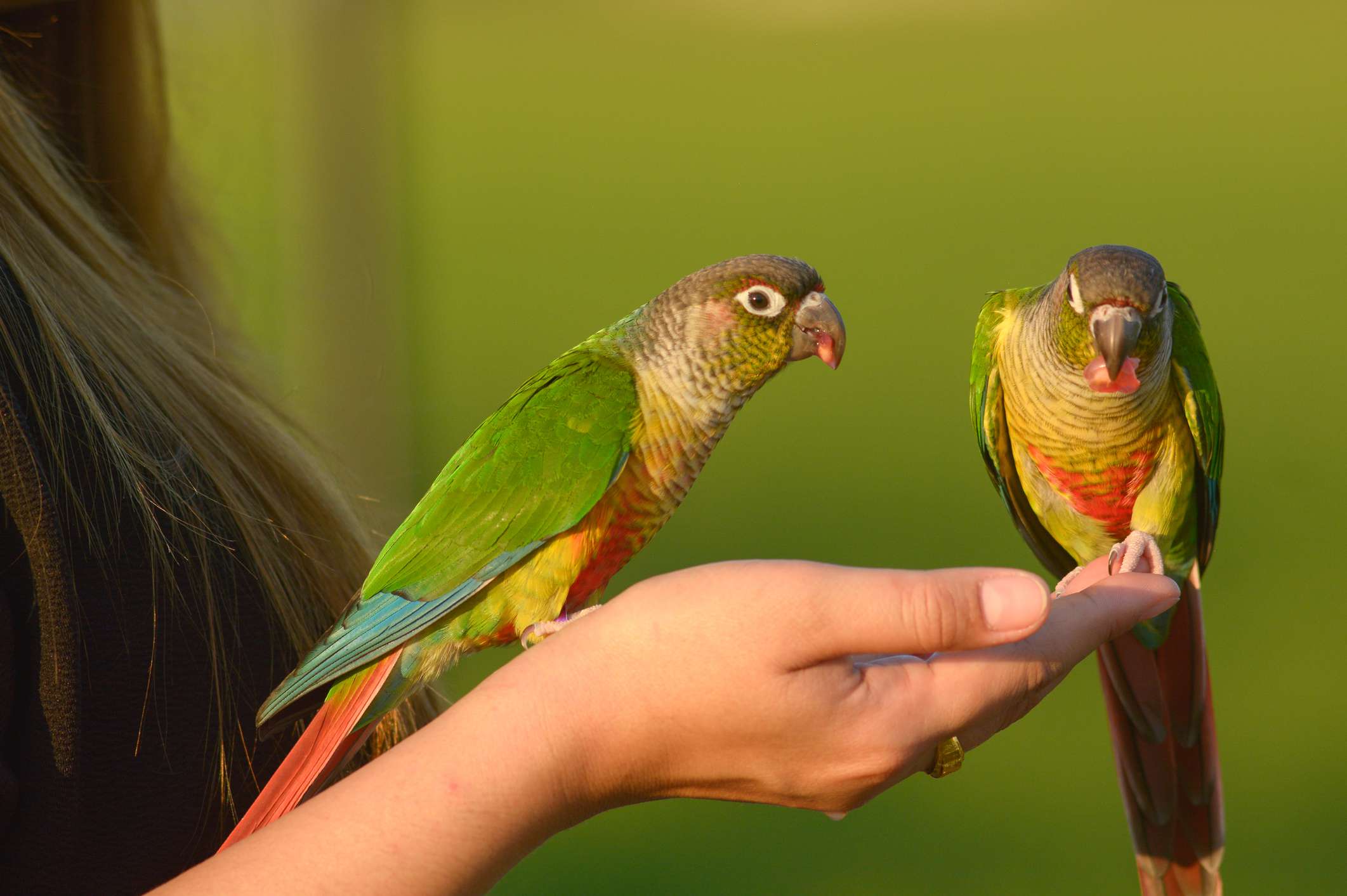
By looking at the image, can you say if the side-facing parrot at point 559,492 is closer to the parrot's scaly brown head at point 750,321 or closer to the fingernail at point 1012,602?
the parrot's scaly brown head at point 750,321

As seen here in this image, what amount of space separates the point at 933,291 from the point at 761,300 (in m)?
1.85

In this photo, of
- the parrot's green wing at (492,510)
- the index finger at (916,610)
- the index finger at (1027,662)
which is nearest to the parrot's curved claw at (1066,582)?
the index finger at (1027,662)

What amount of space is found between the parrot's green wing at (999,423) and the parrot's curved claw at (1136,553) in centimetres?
10

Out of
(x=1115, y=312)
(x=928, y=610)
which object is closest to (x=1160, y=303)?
(x=1115, y=312)

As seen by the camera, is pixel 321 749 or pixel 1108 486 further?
pixel 1108 486

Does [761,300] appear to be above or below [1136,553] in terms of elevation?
above

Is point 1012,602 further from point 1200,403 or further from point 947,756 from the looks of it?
point 1200,403

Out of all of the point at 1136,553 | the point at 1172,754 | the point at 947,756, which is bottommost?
the point at 1172,754

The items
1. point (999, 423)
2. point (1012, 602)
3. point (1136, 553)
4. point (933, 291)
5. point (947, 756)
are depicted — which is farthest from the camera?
point (933, 291)

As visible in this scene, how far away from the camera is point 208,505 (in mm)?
875

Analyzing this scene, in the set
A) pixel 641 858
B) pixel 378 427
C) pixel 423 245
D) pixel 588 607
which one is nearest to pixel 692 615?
pixel 588 607

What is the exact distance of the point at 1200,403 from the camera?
854 mm

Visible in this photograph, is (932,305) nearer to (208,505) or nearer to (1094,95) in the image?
(1094,95)

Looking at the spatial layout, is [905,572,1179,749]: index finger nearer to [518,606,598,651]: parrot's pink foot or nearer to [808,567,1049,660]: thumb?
[808,567,1049,660]: thumb
